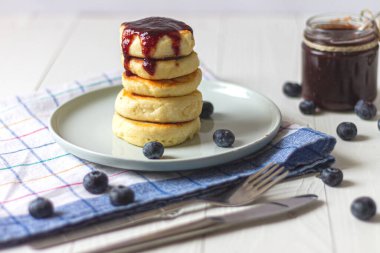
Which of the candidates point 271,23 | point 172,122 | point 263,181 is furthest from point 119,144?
point 271,23

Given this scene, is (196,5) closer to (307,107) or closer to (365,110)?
(307,107)

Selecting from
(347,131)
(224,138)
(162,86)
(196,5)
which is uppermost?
(162,86)

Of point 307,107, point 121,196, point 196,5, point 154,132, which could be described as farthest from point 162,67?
point 196,5

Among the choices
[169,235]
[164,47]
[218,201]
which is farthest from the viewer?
[164,47]

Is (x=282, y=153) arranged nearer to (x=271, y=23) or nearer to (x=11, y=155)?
(x=11, y=155)

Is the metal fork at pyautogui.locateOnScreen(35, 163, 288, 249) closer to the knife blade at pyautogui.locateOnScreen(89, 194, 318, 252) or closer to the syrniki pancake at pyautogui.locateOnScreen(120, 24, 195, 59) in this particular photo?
the knife blade at pyautogui.locateOnScreen(89, 194, 318, 252)

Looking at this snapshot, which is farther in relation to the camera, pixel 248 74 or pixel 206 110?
pixel 248 74

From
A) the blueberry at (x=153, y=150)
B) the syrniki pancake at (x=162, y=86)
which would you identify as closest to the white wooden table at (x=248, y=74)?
the blueberry at (x=153, y=150)
